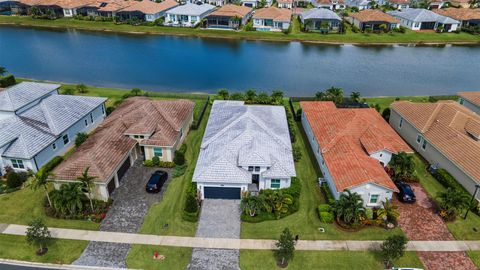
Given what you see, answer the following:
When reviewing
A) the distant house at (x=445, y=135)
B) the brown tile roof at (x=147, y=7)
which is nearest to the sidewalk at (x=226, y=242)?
the distant house at (x=445, y=135)

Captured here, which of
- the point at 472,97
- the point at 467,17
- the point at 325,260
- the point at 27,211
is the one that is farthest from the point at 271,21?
the point at 325,260

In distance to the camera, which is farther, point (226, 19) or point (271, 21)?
point (271, 21)

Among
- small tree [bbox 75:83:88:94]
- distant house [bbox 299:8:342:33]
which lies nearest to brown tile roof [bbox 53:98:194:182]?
small tree [bbox 75:83:88:94]

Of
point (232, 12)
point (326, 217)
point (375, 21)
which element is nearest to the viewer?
point (326, 217)

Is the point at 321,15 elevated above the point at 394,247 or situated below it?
above

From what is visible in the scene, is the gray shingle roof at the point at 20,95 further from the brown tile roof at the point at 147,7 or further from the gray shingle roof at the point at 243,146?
the brown tile roof at the point at 147,7

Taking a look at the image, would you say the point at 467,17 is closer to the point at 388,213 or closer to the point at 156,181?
the point at 388,213
